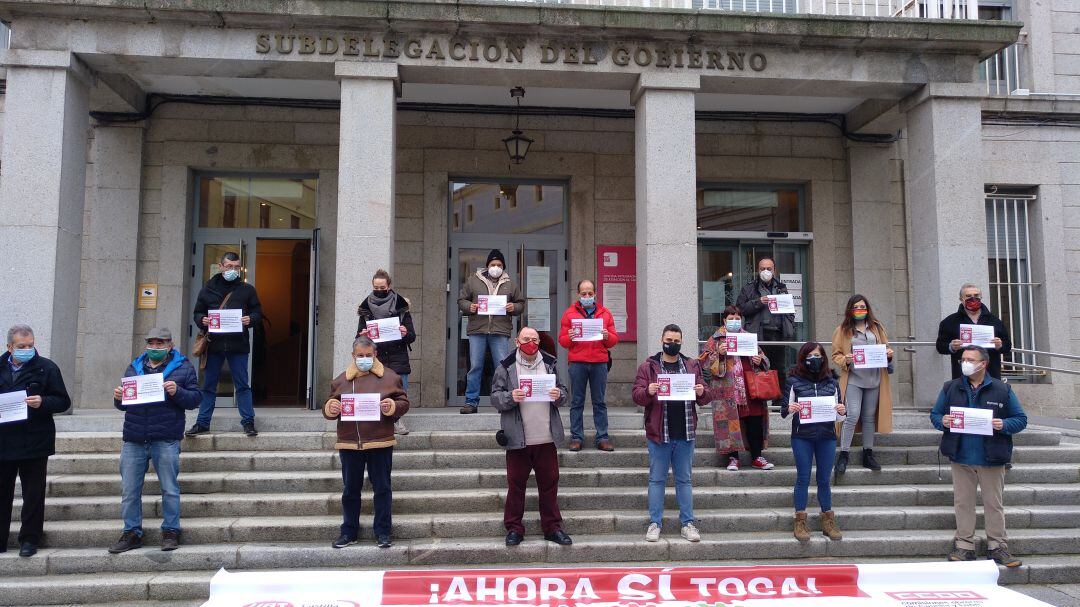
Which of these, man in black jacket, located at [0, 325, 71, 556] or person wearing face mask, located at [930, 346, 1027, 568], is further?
person wearing face mask, located at [930, 346, 1027, 568]

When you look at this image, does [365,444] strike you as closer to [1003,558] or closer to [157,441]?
[157,441]

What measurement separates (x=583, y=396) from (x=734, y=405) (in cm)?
171

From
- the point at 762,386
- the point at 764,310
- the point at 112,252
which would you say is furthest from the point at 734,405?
the point at 112,252

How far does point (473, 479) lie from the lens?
811cm

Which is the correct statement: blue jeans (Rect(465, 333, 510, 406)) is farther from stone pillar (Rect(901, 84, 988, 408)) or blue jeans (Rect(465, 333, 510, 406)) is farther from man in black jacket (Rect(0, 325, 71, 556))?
stone pillar (Rect(901, 84, 988, 408))

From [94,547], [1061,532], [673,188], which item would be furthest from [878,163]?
[94,547]

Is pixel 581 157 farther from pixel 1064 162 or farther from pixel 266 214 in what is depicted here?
pixel 1064 162

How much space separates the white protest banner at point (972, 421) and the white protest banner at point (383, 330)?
5.73 meters

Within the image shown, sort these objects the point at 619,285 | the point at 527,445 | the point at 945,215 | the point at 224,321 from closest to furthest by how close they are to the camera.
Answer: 1. the point at 527,445
2. the point at 224,321
3. the point at 945,215
4. the point at 619,285

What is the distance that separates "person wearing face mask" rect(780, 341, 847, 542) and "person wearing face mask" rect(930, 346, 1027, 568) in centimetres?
102

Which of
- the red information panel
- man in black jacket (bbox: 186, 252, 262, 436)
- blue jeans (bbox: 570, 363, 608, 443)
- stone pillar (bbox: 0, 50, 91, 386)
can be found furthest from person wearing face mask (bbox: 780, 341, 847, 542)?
stone pillar (bbox: 0, 50, 91, 386)

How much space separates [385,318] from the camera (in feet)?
27.9

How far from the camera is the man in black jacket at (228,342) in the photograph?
8586 millimetres

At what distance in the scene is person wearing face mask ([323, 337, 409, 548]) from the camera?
6898mm
